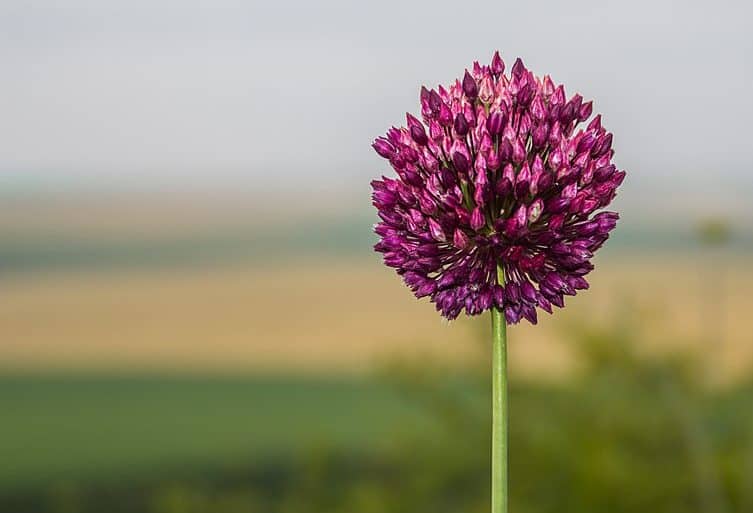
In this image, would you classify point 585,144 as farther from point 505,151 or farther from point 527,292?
point 527,292

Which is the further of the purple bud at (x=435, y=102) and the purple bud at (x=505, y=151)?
the purple bud at (x=435, y=102)

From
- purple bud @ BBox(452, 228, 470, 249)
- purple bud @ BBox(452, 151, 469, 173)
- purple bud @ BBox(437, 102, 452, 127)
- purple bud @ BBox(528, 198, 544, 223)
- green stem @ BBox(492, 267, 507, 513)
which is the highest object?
purple bud @ BBox(437, 102, 452, 127)

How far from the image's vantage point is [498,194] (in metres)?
1.82

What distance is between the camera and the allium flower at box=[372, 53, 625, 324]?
5.90ft

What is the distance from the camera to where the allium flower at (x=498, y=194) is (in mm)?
1800

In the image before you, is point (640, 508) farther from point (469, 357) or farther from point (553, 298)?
point (553, 298)

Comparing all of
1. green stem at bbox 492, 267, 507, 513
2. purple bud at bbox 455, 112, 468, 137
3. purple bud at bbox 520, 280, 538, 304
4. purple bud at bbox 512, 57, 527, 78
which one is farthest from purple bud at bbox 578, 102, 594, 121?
green stem at bbox 492, 267, 507, 513

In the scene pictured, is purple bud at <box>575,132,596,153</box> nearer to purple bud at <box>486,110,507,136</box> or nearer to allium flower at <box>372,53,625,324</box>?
allium flower at <box>372,53,625,324</box>

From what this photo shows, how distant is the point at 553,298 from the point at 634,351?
5.89 metres

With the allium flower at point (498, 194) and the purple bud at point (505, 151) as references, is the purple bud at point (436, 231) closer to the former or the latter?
the allium flower at point (498, 194)

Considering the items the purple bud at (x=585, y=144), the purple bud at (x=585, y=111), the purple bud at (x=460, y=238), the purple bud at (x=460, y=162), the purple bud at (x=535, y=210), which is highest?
the purple bud at (x=585, y=111)

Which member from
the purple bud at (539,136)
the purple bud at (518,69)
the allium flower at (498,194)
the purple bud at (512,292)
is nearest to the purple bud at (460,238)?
the allium flower at (498,194)

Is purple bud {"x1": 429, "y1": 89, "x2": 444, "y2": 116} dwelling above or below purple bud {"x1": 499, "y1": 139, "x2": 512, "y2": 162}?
above

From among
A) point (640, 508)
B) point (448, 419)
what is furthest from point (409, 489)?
point (640, 508)
